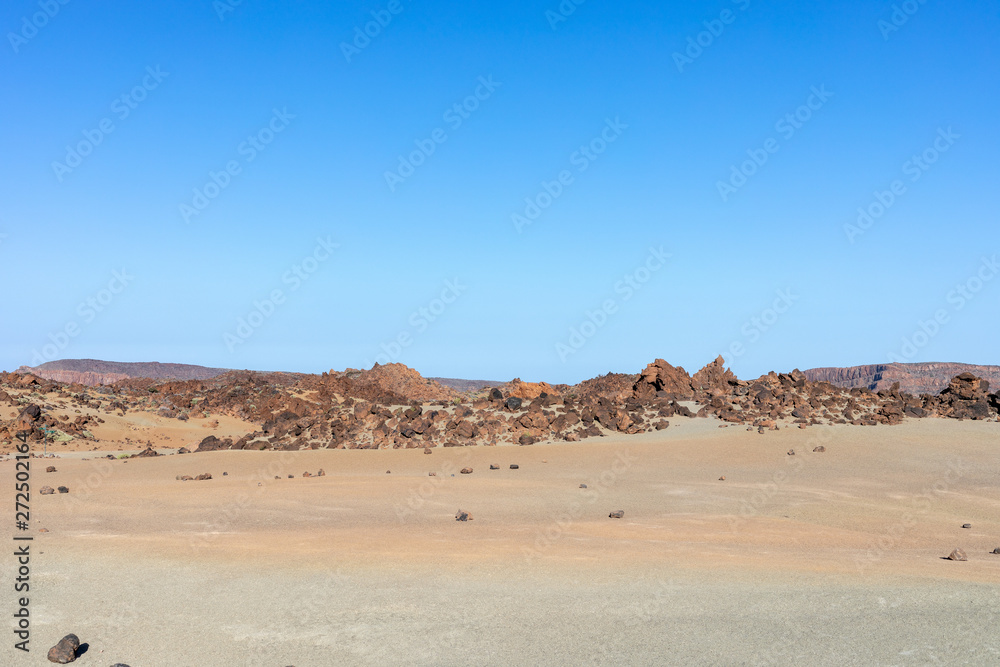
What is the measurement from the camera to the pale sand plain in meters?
5.80

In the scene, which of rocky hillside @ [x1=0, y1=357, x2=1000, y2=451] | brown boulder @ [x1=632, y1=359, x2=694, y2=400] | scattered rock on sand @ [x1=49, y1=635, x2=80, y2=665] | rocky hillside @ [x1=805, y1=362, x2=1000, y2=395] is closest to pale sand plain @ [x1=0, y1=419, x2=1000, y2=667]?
scattered rock on sand @ [x1=49, y1=635, x2=80, y2=665]

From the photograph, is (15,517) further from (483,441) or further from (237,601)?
(483,441)

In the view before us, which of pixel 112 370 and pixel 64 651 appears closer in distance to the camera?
pixel 64 651

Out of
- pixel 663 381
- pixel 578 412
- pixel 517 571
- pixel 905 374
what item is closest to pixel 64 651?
pixel 517 571

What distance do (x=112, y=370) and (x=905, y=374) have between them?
325 feet

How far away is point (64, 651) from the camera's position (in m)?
5.48

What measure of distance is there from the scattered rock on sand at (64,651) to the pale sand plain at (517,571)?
0.42 feet

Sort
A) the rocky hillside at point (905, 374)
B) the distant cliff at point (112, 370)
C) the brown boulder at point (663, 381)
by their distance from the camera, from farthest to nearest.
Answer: the distant cliff at point (112, 370)
the rocky hillside at point (905, 374)
the brown boulder at point (663, 381)

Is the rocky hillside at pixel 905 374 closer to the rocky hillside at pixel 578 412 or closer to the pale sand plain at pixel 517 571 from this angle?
the rocky hillside at pixel 578 412

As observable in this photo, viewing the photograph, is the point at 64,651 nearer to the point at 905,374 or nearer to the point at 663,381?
the point at 663,381

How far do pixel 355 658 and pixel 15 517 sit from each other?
7.52 m

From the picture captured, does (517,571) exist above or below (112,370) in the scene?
below

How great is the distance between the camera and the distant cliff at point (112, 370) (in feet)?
323

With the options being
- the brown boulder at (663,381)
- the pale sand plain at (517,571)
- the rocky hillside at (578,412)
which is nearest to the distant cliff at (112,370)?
the rocky hillside at (578,412)
